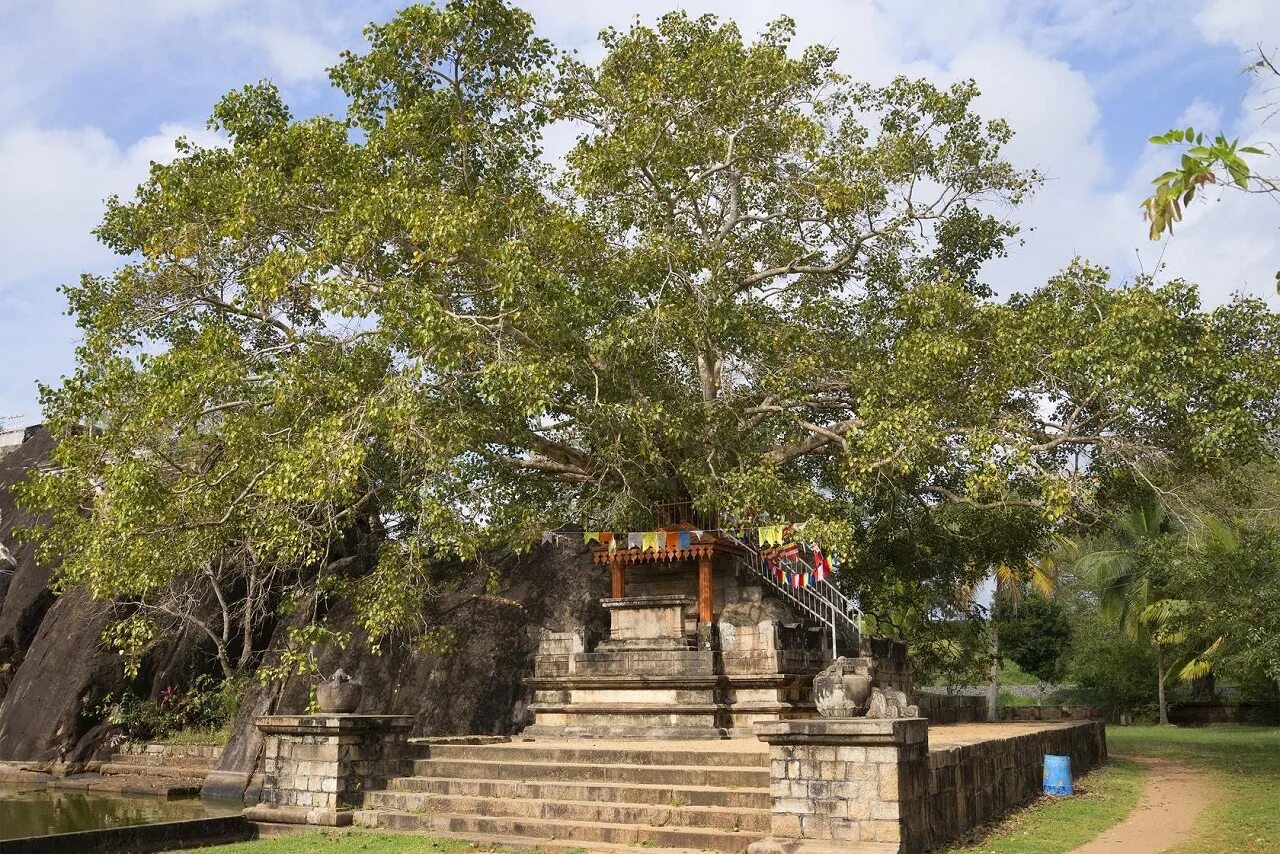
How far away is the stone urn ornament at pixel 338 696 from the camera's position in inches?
444

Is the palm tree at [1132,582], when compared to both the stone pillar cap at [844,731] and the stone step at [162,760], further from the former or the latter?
the stone step at [162,760]

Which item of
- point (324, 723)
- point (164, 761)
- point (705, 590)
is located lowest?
point (164, 761)

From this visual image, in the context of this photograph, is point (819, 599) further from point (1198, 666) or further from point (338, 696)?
point (1198, 666)

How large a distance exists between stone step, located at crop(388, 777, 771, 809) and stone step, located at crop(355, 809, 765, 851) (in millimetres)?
363

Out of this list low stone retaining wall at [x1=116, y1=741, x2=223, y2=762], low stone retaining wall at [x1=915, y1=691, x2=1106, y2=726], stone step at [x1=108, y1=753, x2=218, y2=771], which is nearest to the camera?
low stone retaining wall at [x1=915, y1=691, x2=1106, y2=726]

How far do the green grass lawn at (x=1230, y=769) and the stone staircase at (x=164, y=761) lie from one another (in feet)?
46.8

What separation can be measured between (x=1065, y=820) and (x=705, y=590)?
569 centimetres

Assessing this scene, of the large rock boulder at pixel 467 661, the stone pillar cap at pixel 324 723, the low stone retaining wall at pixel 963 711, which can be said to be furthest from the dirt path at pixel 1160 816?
the large rock boulder at pixel 467 661

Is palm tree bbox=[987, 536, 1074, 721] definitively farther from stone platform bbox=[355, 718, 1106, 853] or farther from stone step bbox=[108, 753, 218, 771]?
stone step bbox=[108, 753, 218, 771]

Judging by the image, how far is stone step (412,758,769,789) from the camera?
945 cm

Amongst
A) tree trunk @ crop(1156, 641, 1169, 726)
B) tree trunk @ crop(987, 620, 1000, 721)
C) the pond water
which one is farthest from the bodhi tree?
tree trunk @ crop(1156, 641, 1169, 726)

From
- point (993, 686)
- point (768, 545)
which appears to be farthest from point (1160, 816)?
point (993, 686)

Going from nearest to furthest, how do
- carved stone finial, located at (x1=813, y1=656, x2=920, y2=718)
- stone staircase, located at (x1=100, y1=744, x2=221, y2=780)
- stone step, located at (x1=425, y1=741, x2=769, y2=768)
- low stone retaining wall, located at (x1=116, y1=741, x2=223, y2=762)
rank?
carved stone finial, located at (x1=813, y1=656, x2=920, y2=718)
stone step, located at (x1=425, y1=741, x2=769, y2=768)
stone staircase, located at (x1=100, y1=744, x2=221, y2=780)
low stone retaining wall, located at (x1=116, y1=741, x2=223, y2=762)

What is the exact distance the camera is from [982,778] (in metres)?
10.1
